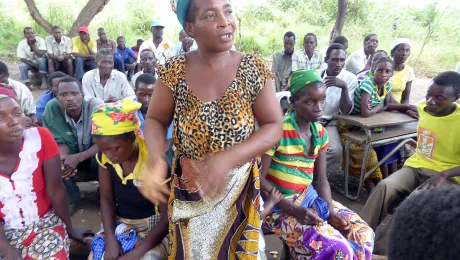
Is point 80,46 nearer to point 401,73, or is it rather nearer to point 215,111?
point 401,73

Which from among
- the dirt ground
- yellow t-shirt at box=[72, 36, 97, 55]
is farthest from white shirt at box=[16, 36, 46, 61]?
the dirt ground

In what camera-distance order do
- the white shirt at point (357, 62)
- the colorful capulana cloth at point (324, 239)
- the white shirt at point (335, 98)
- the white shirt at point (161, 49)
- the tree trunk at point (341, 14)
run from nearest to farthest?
1. the colorful capulana cloth at point (324, 239)
2. the white shirt at point (335, 98)
3. the white shirt at point (357, 62)
4. the white shirt at point (161, 49)
5. the tree trunk at point (341, 14)

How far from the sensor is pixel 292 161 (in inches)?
86.7

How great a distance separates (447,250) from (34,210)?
227cm

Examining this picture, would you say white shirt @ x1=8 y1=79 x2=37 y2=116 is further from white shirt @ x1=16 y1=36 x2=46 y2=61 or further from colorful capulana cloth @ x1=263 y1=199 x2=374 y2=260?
white shirt @ x1=16 y1=36 x2=46 y2=61

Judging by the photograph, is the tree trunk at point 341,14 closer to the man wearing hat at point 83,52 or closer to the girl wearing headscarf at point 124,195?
the man wearing hat at point 83,52

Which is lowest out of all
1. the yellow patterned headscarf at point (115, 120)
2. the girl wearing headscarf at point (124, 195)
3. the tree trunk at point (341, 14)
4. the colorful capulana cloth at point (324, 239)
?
the colorful capulana cloth at point (324, 239)

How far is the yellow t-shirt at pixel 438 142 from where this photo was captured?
8.48 feet

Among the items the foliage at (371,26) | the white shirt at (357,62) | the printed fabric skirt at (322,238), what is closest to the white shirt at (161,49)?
the white shirt at (357,62)

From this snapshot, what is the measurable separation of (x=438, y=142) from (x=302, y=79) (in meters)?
1.31

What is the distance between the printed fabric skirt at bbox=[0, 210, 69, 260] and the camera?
205 cm

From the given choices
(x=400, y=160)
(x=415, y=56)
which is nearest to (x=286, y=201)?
(x=400, y=160)

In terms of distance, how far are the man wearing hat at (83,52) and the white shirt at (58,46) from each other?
7.1 inches

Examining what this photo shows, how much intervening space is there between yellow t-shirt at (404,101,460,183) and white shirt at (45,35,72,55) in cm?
847
